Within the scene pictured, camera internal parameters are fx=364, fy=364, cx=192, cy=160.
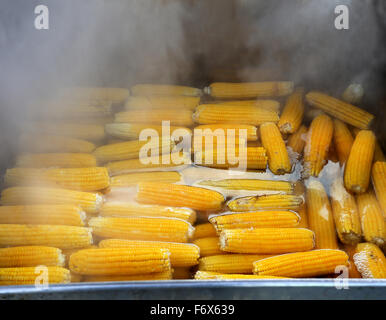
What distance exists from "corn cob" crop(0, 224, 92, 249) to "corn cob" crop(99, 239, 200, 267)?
0.41ft

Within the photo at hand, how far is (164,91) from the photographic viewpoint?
2.97 meters

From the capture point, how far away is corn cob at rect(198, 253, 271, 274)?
1.94 m

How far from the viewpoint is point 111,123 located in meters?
2.74

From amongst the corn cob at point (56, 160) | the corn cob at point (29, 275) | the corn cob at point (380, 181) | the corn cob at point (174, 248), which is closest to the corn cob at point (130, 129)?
the corn cob at point (56, 160)

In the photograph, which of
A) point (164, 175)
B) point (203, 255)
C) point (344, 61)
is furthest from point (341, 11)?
point (203, 255)

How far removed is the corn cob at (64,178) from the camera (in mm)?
2264

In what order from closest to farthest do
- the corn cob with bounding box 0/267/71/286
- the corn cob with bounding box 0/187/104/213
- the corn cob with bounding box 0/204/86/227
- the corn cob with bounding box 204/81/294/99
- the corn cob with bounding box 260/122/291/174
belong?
the corn cob with bounding box 0/267/71/286, the corn cob with bounding box 0/204/86/227, the corn cob with bounding box 0/187/104/213, the corn cob with bounding box 260/122/291/174, the corn cob with bounding box 204/81/294/99

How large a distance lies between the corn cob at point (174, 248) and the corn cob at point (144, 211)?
0.21 metres

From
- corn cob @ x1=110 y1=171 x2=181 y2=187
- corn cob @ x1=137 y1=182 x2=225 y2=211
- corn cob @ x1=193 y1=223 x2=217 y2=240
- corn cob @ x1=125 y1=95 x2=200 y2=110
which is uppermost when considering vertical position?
corn cob @ x1=125 y1=95 x2=200 y2=110

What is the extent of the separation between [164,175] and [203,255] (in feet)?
1.97

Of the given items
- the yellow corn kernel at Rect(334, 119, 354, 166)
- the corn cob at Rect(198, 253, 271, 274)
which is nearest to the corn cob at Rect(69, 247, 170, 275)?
the corn cob at Rect(198, 253, 271, 274)

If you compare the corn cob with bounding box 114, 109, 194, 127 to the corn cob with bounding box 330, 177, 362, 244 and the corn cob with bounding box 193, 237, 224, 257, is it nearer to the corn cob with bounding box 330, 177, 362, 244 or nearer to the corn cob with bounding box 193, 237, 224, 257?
the corn cob with bounding box 193, 237, 224, 257

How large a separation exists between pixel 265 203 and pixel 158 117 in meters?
1.05
